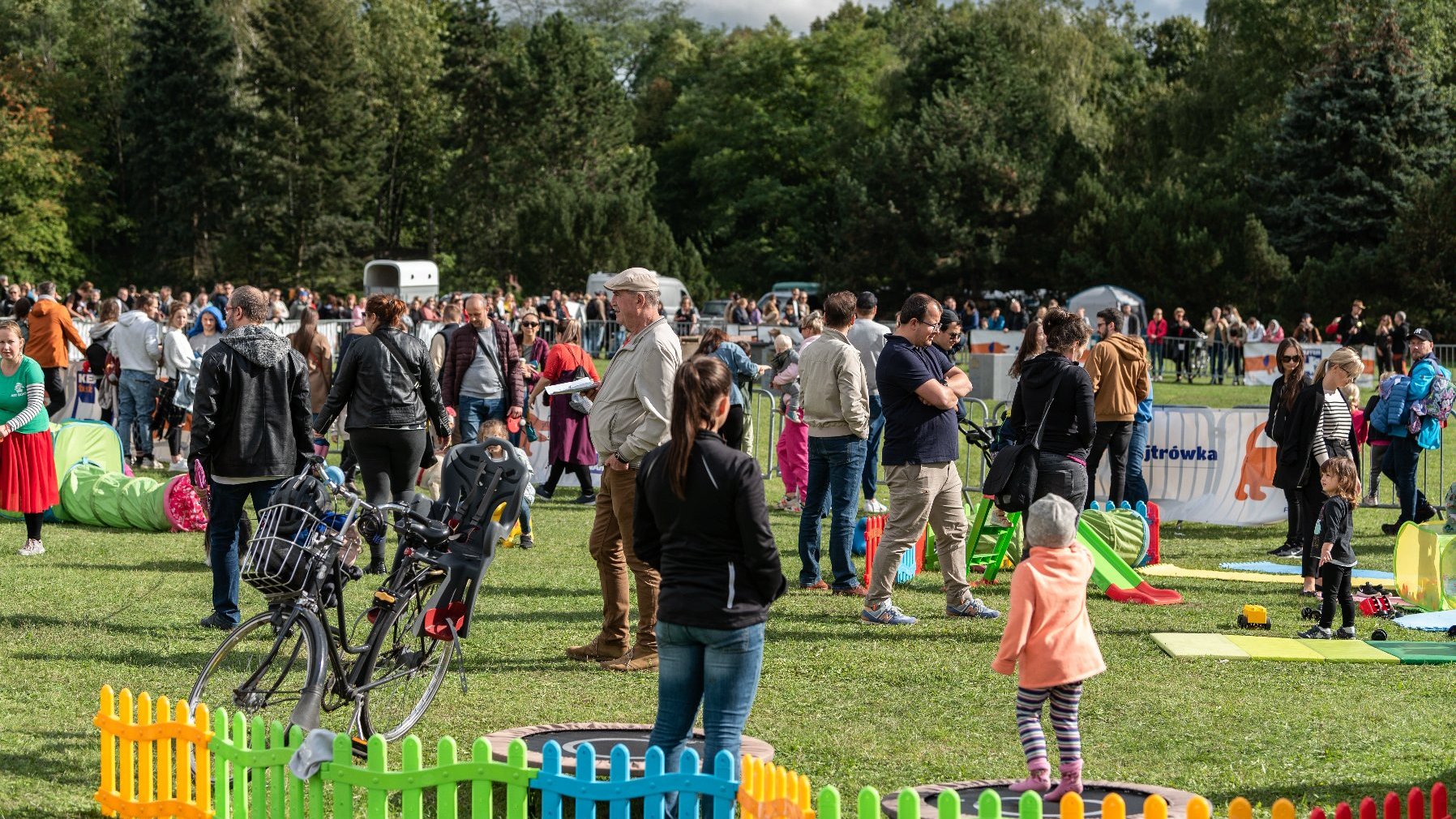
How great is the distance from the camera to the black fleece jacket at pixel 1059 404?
878cm

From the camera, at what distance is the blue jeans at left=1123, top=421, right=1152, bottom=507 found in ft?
44.7

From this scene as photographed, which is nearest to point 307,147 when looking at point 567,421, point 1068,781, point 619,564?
point 567,421

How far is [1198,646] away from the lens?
28.7 feet

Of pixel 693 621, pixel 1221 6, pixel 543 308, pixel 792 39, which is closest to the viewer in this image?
pixel 693 621

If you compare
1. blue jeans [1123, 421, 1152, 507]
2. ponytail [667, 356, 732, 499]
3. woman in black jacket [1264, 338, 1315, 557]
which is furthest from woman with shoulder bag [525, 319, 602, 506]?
ponytail [667, 356, 732, 499]

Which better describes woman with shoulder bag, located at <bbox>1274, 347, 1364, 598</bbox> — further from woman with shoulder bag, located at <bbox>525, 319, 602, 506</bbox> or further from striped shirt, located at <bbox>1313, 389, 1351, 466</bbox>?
woman with shoulder bag, located at <bbox>525, 319, 602, 506</bbox>

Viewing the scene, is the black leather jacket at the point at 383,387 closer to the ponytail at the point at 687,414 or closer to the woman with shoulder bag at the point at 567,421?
the woman with shoulder bag at the point at 567,421

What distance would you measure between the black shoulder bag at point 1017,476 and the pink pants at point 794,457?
207 inches

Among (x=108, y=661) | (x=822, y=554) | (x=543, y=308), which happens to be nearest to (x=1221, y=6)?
(x=543, y=308)

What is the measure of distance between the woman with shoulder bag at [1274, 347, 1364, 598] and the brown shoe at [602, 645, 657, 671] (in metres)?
5.02

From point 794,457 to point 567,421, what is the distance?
2.06 m

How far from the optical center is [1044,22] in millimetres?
61156

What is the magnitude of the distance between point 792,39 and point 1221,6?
19.1 metres

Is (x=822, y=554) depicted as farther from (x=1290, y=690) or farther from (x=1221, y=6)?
(x=1221, y=6)
